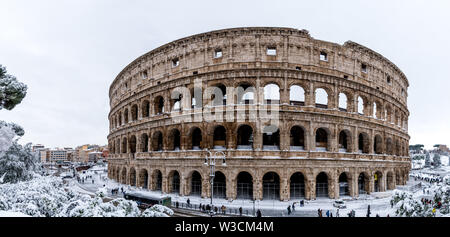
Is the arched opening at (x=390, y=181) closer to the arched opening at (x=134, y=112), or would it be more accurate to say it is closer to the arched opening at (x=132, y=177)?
the arched opening at (x=132, y=177)

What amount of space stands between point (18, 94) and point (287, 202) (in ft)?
67.4

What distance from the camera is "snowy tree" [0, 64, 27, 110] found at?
11.4 metres

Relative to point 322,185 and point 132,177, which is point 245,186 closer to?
point 322,185

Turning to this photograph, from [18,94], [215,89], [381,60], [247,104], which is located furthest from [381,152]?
[18,94]

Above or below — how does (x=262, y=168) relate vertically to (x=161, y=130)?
below

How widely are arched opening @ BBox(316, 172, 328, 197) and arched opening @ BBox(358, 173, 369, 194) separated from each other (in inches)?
191

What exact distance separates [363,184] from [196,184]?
62.0ft

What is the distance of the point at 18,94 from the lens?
11836 millimetres

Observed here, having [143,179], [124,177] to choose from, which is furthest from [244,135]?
[124,177]

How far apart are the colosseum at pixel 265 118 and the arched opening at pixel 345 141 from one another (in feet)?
0.35

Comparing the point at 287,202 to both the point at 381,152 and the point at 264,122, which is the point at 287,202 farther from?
the point at 381,152

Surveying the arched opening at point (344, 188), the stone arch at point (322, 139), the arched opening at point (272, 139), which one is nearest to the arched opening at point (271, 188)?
the arched opening at point (272, 139)

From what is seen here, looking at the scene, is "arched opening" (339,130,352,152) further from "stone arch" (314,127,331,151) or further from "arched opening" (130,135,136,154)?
"arched opening" (130,135,136,154)

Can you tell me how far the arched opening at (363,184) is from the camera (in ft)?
83.9
